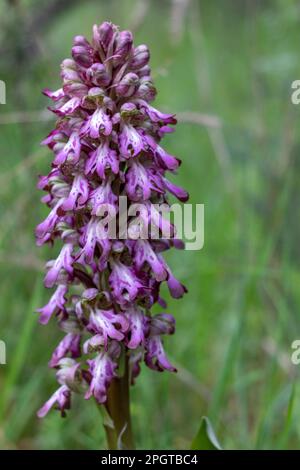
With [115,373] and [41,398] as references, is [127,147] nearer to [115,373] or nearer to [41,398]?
[115,373]

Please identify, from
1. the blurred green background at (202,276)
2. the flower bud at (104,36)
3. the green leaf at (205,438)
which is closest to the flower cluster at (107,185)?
the flower bud at (104,36)

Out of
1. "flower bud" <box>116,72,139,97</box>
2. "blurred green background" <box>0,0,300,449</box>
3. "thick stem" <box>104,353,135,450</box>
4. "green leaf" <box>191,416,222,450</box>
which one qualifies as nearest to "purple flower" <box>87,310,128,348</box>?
"thick stem" <box>104,353,135,450</box>

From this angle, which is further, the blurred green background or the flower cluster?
the blurred green background

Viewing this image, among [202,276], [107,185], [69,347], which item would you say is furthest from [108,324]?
[202,276]

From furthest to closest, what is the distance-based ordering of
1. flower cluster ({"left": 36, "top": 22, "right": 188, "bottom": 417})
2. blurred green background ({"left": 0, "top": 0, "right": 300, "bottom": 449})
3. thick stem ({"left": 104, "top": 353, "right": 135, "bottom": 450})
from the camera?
blurred green background ({"left": 0, "top": 0, "right": 300, "bottom": 449}) < thick stem ({"left": 104, "top": 353, "right": 135, "bottom": 450}) < flower cluster ({"left": 36, "top": 22, "right": 188, "bottom": 417})

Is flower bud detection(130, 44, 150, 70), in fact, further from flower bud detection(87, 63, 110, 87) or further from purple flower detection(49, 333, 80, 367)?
purple flower detection(49, 333, 80, 367)

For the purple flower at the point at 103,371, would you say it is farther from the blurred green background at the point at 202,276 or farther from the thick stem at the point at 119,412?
the blurred green background at the point at 202,276

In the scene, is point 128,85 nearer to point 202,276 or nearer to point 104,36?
point 104,36
